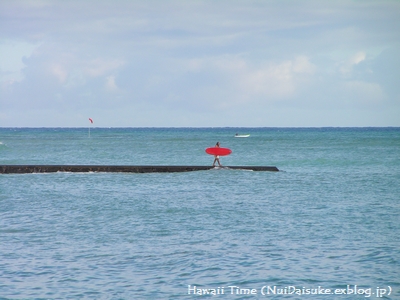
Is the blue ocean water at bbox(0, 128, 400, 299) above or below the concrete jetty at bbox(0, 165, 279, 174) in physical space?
below

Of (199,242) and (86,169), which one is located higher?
(86,169)

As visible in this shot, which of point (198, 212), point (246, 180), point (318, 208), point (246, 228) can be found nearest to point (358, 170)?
point (246, 180)

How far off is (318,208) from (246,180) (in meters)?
10.4

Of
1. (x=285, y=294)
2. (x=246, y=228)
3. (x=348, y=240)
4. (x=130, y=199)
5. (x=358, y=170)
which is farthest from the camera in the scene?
(x=358, y=170)

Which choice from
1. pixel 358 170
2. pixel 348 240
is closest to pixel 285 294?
pixel 348 240

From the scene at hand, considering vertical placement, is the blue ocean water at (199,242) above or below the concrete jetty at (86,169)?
below

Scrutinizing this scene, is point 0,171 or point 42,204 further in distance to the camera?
point 0,171

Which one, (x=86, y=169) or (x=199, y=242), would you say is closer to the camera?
(x=199, y=242)

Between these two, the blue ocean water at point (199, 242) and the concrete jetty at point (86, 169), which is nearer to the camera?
the blue ocean water at point (199, 242)

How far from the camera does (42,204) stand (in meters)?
23.7

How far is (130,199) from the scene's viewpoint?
25453 mm

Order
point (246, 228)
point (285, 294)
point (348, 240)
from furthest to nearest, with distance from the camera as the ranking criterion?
point (246, 228) < point (348, 240) < point (285, 294)

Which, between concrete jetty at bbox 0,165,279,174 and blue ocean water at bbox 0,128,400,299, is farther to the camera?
concrete jetty at bbox 0,165,279,174

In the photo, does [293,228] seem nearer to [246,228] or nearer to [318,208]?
[246,228]
